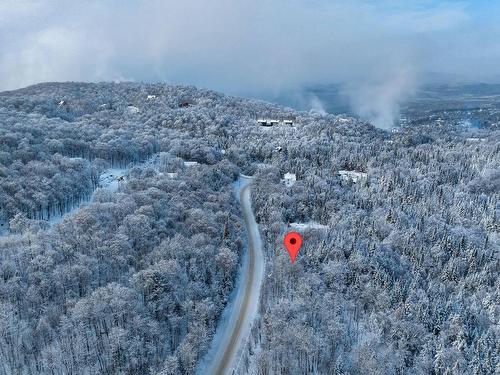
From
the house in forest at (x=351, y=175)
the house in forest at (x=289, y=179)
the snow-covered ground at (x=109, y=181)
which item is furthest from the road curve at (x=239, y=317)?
the house in forest at (x=351, y=175)

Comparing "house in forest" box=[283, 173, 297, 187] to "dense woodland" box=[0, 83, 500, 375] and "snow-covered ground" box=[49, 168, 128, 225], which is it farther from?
"snow-covered ground" box=[49, 168, 128, 225]

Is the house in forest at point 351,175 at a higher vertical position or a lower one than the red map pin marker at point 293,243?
higher

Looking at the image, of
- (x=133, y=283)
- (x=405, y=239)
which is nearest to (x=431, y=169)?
(x=405, y=239)

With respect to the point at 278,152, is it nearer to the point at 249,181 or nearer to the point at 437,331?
the point at 249,181

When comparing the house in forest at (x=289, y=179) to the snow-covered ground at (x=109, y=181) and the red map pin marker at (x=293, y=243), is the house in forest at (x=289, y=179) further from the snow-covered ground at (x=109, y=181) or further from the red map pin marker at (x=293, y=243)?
the snow-covered ground at (x=109, y=181)

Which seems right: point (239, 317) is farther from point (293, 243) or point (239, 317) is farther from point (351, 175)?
point (351, 175)

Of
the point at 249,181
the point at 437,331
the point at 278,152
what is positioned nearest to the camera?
the point at 437,331
